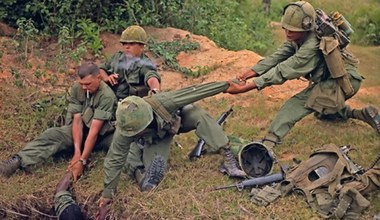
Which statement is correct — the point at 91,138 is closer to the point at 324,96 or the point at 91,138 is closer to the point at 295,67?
the point at 295,67

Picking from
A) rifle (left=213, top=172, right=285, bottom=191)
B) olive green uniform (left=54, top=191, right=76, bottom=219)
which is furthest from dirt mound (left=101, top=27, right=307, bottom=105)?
olive green uniform (left=54, top=191, right=76, bottom=219)

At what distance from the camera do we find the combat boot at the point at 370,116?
23.7ft

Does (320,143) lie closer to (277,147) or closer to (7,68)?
(277,147)

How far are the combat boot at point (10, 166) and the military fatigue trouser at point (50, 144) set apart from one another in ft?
0.22

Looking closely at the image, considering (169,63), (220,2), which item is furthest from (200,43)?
(220,2)

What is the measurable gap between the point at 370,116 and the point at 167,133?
213 cm

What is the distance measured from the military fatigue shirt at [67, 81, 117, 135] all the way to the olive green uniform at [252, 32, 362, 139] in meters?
1.39

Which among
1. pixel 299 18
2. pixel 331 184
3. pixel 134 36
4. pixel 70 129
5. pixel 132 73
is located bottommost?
pixel 70 129

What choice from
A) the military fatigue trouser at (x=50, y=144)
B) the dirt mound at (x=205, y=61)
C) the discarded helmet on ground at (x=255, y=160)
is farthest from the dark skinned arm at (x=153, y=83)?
the dirt mound at (x=205, y=61)

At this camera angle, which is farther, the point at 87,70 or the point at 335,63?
the point at 335,63

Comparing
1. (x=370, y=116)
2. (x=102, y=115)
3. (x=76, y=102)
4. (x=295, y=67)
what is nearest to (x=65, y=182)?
(x=102, y=115)

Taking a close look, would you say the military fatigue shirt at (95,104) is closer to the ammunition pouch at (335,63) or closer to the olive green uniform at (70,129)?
the olive green uniform at (70,129)

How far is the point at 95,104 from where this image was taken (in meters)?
6.84

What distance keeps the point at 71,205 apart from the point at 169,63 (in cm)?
351
